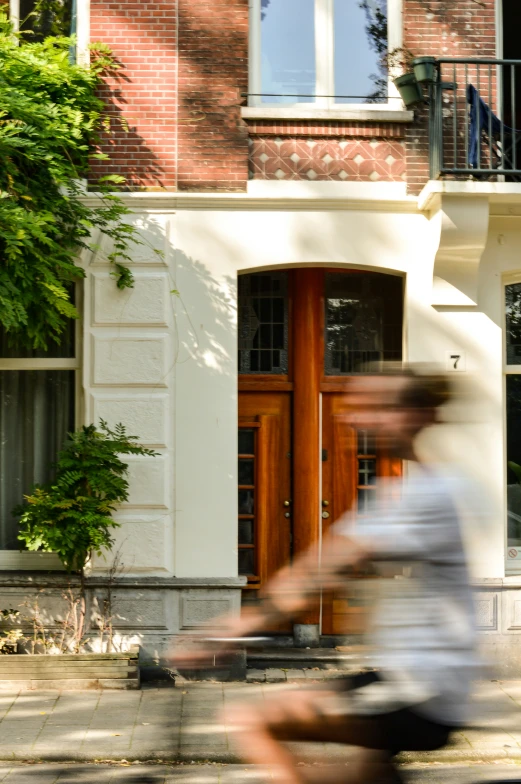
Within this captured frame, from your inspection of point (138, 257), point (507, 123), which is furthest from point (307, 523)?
point (507, 123)

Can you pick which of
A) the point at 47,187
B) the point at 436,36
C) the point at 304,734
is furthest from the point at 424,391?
the point at 436,36

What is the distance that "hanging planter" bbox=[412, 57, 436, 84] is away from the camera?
345 inches

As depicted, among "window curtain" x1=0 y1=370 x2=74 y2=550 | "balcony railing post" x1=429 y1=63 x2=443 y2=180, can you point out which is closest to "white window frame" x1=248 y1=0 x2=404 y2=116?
"balcony railing post" x1=429 y1=63 x2=443 y2=180

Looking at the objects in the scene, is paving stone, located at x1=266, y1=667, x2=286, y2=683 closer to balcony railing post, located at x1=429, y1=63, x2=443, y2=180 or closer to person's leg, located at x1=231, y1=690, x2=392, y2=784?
balcony railing post, located at x1=429, y1=63, x2=443, y2=180

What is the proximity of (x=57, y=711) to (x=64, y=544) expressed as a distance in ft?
4.75

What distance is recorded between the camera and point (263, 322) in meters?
9.75

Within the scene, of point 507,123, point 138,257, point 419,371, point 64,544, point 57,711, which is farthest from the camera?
point 507,123

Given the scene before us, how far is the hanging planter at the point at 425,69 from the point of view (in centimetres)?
877

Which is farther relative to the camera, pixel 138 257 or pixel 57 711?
pixel 138 257

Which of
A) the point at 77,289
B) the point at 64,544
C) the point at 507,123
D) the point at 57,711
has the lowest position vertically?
the point at 57,711

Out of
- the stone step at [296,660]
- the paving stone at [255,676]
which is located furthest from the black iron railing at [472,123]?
the paving stone at [255,676]

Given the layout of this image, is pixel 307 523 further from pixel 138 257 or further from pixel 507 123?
pixel 507 123

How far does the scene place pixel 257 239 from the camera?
30.2 feet

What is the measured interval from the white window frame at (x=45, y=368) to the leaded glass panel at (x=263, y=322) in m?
1.57
